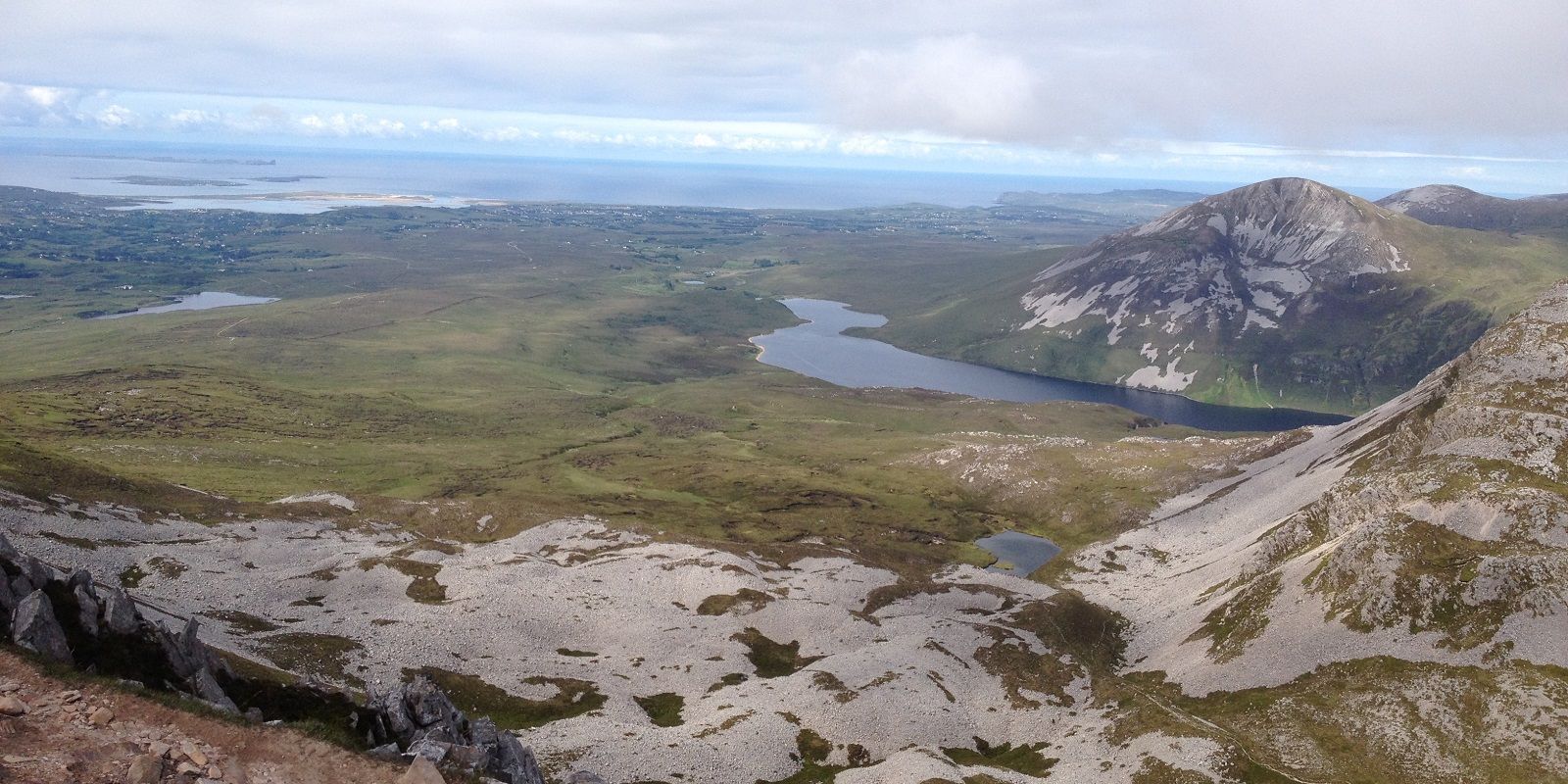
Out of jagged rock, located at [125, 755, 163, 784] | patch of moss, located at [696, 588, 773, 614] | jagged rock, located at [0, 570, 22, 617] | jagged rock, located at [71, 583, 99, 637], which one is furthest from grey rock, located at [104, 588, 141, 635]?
patch of moss, located at [696, 588, 773, 614]

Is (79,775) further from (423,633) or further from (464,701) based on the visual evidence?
(423,633)

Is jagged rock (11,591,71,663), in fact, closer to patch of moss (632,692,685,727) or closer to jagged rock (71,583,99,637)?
jagged rock (71,583,99,637)

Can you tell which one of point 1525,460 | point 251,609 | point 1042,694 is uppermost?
point 1525,460

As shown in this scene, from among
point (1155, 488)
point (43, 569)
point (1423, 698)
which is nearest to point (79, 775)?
point (43, 569)

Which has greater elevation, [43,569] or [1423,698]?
[43,569]

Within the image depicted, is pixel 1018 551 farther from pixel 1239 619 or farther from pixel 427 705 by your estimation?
pixel 427 705

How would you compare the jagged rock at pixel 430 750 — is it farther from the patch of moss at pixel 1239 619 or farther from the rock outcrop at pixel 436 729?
the patch of moss at pixel 1239 619

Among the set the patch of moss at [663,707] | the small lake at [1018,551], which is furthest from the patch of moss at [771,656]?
the small lake at [1018,551]

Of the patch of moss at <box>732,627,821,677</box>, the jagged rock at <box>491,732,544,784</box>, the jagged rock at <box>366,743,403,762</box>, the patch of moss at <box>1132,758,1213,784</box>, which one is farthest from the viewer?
the patch of moss at <box>732,627,821,677</box>
